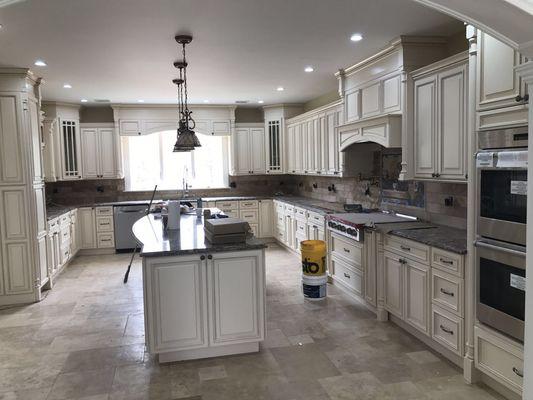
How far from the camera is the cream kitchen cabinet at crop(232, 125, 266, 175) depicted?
26.8 ft

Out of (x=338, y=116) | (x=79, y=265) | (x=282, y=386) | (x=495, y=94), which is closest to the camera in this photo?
(x=495, y=94)

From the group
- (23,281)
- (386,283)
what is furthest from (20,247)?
(386,283)

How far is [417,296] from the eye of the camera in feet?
11.8

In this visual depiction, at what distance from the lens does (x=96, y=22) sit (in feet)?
11.0

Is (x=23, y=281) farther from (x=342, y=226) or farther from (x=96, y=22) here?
(x=342, y=226)

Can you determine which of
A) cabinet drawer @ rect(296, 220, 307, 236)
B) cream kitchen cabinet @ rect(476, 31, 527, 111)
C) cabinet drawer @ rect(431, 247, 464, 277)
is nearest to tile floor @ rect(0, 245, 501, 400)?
cabinet drawer @ rect(431, 247, 464, 277)

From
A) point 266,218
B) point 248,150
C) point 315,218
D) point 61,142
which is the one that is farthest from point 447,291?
point 61,142

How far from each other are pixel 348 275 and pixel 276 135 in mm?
3939

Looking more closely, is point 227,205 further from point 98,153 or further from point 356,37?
point 356,37

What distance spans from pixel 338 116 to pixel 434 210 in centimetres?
210

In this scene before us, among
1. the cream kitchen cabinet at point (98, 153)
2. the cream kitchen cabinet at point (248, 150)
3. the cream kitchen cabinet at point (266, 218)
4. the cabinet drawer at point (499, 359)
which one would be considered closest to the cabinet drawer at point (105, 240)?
the cream kitchen cabinet at point (98, 153)

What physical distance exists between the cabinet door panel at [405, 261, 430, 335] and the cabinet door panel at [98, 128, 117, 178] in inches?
227

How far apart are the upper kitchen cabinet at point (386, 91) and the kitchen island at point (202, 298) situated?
1.81 m

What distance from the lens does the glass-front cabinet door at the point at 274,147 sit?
8073mm
